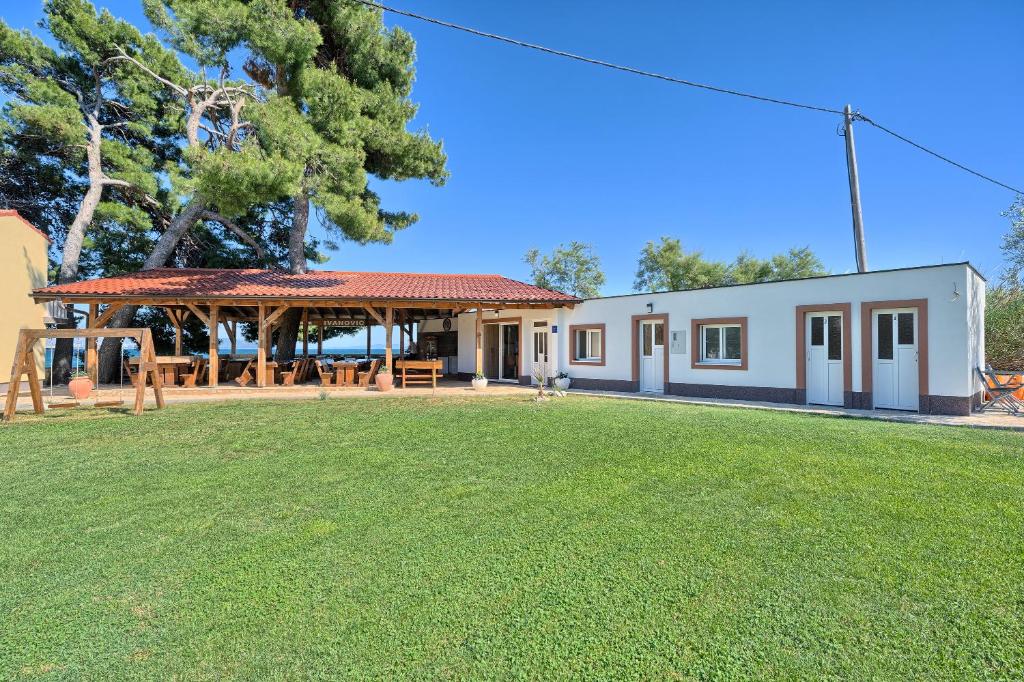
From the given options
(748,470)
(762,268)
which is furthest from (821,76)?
(762,268)

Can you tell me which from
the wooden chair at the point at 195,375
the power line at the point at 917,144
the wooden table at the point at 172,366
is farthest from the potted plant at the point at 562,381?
the power line at the point at 917,144

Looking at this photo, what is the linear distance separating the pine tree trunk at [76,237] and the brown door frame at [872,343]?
23.2 meters

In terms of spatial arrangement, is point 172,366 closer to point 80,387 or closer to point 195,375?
point 195,375

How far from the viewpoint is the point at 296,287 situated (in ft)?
48.5

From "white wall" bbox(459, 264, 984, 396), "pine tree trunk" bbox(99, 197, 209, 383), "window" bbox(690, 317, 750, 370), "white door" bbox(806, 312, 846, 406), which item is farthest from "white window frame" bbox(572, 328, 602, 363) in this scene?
"pine tree trunk" bbox(99, 197, 209, 383)

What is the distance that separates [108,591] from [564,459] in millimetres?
4177

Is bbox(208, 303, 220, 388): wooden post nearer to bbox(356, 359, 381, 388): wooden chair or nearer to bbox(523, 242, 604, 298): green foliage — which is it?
bbox(356, 359, 381, 388): wooden chair

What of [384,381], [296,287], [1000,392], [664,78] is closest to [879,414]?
[1000,392]

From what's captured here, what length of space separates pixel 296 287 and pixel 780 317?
541 inches

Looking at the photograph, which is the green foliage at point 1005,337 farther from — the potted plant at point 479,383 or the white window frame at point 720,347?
the potted plant at point 479,383

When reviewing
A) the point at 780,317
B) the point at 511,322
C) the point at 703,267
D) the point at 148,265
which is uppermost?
the point at 703,267

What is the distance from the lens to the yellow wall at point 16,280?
13211 mm

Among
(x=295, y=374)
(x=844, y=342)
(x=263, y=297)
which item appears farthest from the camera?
(x=295, y=374)

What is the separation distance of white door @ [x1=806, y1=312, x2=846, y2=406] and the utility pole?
162 inches
